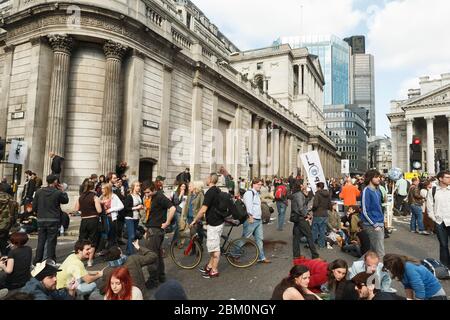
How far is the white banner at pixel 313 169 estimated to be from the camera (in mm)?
12000

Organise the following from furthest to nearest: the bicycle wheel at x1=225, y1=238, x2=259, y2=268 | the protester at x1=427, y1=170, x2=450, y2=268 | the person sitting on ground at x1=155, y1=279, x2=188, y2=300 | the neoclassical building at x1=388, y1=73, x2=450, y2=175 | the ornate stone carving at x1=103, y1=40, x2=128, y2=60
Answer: the neoclassical building at x1=388, y1=73, x2=450, y2=175
the ornate stone carving at x1=103, y1=40, x2=128, y2=60
the bicycle wheel at x1=225, y1=238, x2=259, y2=268
the protester at x1=427, y1=170, x2=450, y2=268
the person sitting on ground at x1=155, y1=279, x2=188, y2=300

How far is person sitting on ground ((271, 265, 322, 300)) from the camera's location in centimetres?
331

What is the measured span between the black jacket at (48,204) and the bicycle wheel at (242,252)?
3833 millimetres

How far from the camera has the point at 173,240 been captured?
7023 millimetres

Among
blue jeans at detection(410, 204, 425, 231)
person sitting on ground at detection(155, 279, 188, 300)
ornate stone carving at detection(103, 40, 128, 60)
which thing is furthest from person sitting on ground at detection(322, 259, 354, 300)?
ornate stone carving at detection(103, 40, 128, 60)

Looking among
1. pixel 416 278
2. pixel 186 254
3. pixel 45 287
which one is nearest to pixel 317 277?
pixel 416 278

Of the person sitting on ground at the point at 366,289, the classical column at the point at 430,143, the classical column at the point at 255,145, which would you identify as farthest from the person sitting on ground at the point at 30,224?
the classical column at the point at 430,143

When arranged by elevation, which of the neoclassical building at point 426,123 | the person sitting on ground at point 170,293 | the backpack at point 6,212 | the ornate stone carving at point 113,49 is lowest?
the person sitting on ground at point 170,293

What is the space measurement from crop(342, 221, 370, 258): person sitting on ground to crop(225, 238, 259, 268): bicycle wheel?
2390mm

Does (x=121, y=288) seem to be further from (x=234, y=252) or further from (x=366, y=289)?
(x=234, y=252)

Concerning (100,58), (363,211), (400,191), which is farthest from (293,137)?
(363,211)

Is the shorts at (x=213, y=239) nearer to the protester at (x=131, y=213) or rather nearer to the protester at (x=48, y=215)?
the protester at (x=131, y=213)

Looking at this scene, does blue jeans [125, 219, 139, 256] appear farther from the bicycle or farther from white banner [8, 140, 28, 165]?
white banner [8, 140, 28, 165]

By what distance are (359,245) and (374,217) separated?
6.59 feet
